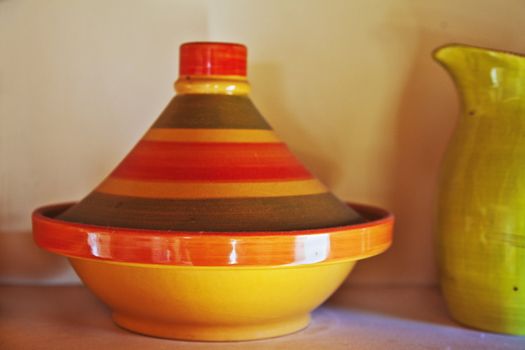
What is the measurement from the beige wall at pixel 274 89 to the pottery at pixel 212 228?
156mm

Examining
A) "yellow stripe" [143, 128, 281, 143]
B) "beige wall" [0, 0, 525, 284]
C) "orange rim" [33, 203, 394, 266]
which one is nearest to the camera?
"orange rim" [33, 203, 394, 266]

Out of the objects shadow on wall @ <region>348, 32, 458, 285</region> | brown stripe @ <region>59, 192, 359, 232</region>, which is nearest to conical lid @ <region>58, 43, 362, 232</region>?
brown stripe @ <region>59, 192, 359, 232</region>

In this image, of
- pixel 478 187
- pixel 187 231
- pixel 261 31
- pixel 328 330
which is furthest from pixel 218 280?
pixel 261 31

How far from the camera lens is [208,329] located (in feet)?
2.12

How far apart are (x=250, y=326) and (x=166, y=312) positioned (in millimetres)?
75

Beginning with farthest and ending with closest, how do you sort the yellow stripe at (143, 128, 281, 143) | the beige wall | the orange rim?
1. the beige wall
2. the yellow stripe at (143, 128, 281, 143)
3. the orange rim

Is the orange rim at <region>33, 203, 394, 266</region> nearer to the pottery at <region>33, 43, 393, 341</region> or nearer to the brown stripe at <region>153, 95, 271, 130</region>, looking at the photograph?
the pottery at <region>33, 43, 393, 341</region>

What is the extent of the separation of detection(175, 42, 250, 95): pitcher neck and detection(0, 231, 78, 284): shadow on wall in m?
0.28

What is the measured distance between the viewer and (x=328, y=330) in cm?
71

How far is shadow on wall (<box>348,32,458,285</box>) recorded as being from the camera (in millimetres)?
881

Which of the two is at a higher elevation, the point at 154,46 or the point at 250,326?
the point at 154,46

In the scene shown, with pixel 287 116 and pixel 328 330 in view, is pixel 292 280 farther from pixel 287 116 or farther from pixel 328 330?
pixel 287 116

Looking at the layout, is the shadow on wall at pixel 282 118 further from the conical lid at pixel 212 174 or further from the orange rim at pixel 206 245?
the orange rim at pixel 206 245

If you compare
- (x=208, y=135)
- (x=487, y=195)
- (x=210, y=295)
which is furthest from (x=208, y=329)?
(x=487, y=195)
